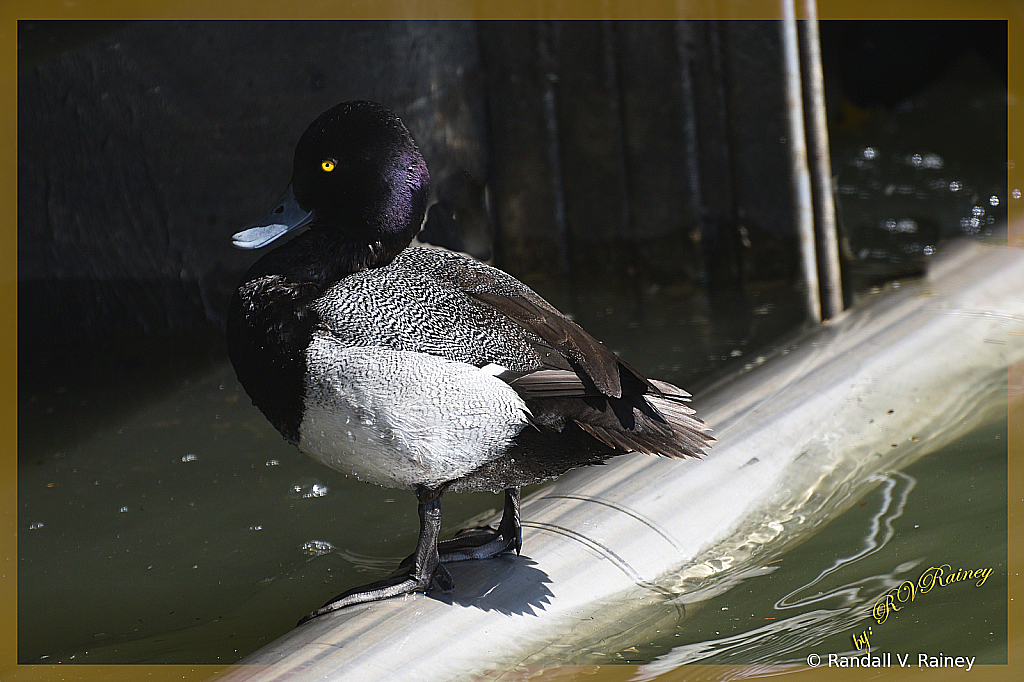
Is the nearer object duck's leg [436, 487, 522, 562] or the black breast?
the black breast

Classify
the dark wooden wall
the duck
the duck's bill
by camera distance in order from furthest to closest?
the dark wooden wall → the duck's bill → the duck

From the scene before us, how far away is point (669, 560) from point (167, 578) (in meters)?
1.23

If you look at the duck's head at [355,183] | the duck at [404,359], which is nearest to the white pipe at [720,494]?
the duck at [404,359]

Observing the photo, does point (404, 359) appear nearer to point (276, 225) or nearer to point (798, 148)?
point (276, 225)

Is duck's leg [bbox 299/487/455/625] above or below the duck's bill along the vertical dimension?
below

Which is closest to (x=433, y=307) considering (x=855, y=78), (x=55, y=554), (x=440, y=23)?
(x=55, y=554)

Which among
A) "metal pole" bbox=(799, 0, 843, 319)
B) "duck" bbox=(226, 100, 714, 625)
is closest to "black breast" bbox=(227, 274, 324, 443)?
"duck" bbox=(226, 100, 714, 625)

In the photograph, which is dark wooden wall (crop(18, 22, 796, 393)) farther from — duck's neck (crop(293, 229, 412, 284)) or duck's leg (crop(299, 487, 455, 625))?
duck's leg (crop(299, 487, 455, 625))

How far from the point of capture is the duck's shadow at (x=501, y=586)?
1950 millimetres

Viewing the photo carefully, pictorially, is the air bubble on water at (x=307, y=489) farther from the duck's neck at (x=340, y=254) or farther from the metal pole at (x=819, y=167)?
the metal pole at (x=819, y=167)

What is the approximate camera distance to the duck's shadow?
6.40 feet

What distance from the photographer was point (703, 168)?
4.19 meters

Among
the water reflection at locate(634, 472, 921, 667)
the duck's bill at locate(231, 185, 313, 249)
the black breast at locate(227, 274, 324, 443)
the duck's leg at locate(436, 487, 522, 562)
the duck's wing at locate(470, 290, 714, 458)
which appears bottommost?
the water reflection at locate(634, 472, 921, 667)

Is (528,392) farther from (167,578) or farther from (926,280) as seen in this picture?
(926,280)
